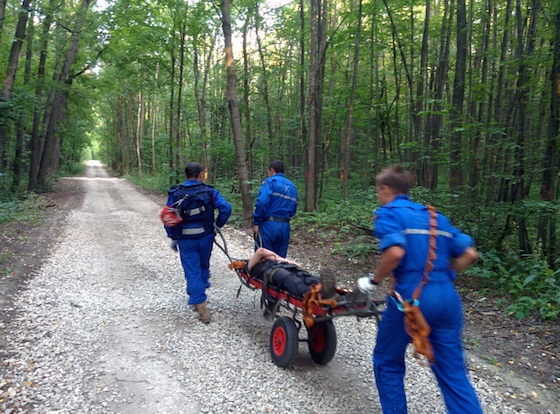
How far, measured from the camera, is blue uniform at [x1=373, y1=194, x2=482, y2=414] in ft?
8.39

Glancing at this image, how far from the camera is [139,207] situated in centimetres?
1683

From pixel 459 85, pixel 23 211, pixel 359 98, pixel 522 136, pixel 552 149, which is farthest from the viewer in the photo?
pixel 359 98

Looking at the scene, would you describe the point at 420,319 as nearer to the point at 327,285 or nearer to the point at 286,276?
the point at 327,285

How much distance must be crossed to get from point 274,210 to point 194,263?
1.34 meters

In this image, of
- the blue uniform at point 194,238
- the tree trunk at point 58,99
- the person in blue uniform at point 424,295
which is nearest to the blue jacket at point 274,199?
the blue uniform at point 194,238

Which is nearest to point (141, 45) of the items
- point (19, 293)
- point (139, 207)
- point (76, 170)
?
point (139, 207)

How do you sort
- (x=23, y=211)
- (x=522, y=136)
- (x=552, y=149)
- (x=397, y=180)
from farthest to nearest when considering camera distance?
(x=23, y=211) < (x=522, y=136) < (x=552, y=149) < (x=397, y=180)

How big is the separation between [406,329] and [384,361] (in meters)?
0.40

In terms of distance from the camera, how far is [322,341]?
4.03 metres

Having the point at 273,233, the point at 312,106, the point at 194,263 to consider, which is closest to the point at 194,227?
the point at 194,263

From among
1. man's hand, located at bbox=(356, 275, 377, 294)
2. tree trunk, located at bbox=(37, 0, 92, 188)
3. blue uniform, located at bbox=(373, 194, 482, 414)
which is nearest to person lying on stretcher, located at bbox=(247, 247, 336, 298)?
man's hand, located at bbox=(356, 275, 377, 294)

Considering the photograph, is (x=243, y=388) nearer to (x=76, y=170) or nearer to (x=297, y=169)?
(x=297, y=169)

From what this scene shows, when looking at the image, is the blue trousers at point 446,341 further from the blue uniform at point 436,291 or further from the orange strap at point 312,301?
the orange strap at point 312,301

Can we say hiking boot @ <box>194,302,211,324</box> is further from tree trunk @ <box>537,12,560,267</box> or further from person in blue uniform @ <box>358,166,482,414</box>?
tree trunk @ <box>537,12,560,267</box>
